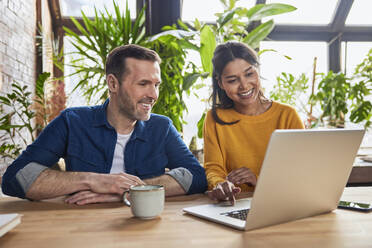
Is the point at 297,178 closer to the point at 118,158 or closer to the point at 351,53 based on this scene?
the point at 118,158

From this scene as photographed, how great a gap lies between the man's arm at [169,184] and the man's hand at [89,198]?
8.0 inches

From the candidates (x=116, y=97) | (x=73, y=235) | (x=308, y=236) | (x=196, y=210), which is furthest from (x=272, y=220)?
(x=116, y=97)

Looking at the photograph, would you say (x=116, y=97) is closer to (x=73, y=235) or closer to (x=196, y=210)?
(x=196, y=210)

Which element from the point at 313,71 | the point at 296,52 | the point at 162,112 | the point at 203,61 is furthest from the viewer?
the point at 296,52

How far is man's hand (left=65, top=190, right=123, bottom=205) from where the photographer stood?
1.18 metres

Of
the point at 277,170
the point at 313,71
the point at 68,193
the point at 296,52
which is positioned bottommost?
the point at 68,193

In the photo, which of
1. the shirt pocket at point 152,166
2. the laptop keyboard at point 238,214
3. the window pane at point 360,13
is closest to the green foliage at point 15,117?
the shirt pocket at point 152,166

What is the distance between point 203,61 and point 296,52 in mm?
2133

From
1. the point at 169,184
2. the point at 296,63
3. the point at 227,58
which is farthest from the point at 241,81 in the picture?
the point at 296,63

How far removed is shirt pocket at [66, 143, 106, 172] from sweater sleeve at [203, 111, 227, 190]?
0.49 metres

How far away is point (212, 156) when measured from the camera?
5.43 feet

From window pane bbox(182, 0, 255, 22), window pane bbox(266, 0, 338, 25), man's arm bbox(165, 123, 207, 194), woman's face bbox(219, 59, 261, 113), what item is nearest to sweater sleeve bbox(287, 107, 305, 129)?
woman's face bbox(219, 59, 261, 113)

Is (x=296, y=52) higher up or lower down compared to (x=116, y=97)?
higher up

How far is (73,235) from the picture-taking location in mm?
801
